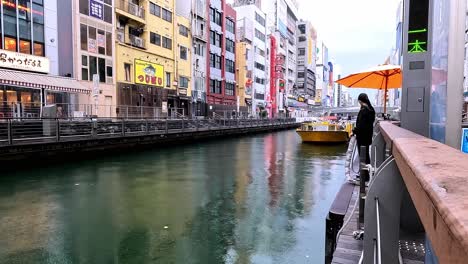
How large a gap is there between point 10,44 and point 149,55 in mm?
13694

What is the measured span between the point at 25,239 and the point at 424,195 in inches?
257

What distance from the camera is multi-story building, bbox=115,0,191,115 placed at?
99.2ft

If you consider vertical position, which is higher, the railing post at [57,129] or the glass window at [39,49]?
the glass window at [39,49]

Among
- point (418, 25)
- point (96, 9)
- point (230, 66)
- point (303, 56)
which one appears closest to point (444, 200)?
point (418, 25)

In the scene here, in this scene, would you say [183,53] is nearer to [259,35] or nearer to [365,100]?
[259,35]

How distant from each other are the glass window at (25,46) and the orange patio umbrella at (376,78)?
19227 mm

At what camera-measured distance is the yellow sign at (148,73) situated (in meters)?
31.7

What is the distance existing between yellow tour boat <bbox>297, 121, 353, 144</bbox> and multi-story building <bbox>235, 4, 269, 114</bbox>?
35.1 metres

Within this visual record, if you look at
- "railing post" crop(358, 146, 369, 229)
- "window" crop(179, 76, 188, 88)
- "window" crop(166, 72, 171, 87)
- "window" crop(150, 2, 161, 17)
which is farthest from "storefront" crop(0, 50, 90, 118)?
"railing post" crop(358, 146, 369, 229)

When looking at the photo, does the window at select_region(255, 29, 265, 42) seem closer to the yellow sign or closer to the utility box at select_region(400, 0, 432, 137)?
the yellow sign

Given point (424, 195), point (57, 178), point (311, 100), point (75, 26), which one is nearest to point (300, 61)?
point (311, 100)

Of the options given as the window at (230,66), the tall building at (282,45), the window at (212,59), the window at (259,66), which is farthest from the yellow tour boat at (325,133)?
the tall building at (282,45)

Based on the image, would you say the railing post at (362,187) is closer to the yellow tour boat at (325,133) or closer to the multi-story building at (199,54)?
the yellow tour boat at (325,133)

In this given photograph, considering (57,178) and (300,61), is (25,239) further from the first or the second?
(300,61)
